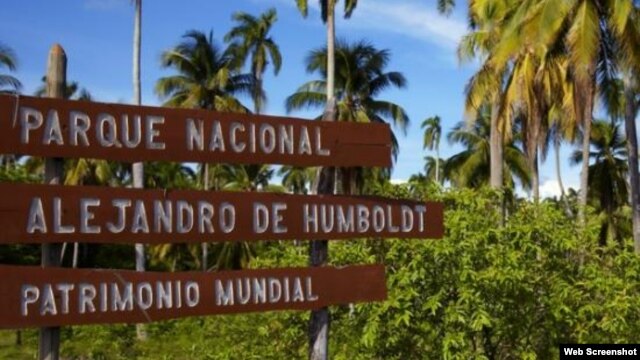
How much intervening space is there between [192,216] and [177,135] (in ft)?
1.82

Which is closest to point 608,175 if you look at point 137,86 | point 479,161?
point 479,161

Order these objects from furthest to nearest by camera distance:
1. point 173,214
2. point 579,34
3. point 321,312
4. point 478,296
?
point 579,34 < point 478,296 < point 321,312 < point 173,214

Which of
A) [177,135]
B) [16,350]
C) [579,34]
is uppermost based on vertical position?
[579,34]

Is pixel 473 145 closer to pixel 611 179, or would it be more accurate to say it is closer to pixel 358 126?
pixel 611 179

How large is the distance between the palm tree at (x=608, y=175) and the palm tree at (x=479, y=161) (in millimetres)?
3181

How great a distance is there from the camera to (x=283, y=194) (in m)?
5.53

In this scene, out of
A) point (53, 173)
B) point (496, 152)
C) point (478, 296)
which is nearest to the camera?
point (53, 173)

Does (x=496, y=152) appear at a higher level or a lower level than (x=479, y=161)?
lower

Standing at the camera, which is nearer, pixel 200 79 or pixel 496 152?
pixel 496 152

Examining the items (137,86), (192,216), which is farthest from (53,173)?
(137,86)

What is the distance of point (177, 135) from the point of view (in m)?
5.14

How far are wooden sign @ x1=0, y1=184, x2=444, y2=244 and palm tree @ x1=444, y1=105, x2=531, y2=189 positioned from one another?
3215 cm

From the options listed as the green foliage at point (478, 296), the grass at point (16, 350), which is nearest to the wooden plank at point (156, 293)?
the green foliage at point (478, 296)

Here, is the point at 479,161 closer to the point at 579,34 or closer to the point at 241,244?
the point at 241,244
